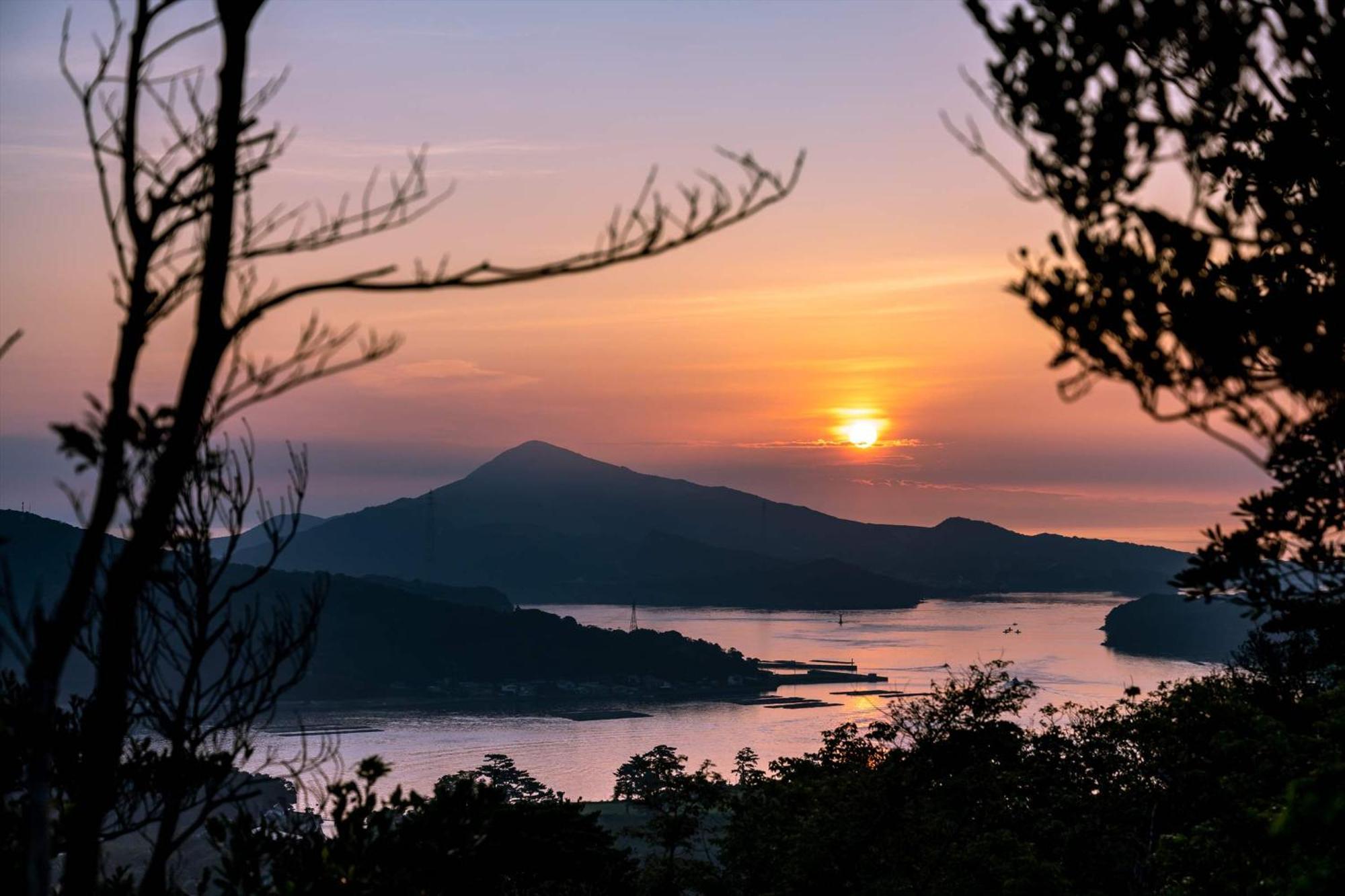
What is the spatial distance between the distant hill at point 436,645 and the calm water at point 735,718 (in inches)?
438

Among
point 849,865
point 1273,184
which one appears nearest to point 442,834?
point 1273,184

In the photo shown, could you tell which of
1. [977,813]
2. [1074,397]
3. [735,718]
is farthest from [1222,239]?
[735,718]

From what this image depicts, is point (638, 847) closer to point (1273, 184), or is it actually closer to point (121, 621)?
point (1273, 184)

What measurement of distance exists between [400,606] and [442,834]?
469ft

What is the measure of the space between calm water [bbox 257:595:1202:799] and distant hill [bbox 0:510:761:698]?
11.1m

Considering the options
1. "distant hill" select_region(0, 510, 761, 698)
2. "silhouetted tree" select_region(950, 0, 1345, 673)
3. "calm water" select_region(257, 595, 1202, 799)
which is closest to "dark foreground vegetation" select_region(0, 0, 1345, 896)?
"silhouetted tree" select_region(950, 0, 1345, 673)

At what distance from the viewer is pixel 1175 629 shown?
13588 centimetres

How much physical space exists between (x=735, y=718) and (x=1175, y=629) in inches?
2534

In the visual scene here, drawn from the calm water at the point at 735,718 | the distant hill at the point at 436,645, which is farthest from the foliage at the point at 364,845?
the distant hill at the point at 436,645

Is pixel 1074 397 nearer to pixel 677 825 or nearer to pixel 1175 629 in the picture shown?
pixel 677 825

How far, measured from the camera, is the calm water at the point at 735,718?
7875cm

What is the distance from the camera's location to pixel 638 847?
4234 centimetres

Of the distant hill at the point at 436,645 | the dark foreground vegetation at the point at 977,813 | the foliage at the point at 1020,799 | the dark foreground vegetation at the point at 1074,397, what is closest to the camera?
the dark foreground vegetation at the point at 1074,397

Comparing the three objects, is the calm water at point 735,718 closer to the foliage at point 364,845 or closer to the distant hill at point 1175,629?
the distant hill at point 1175,629
